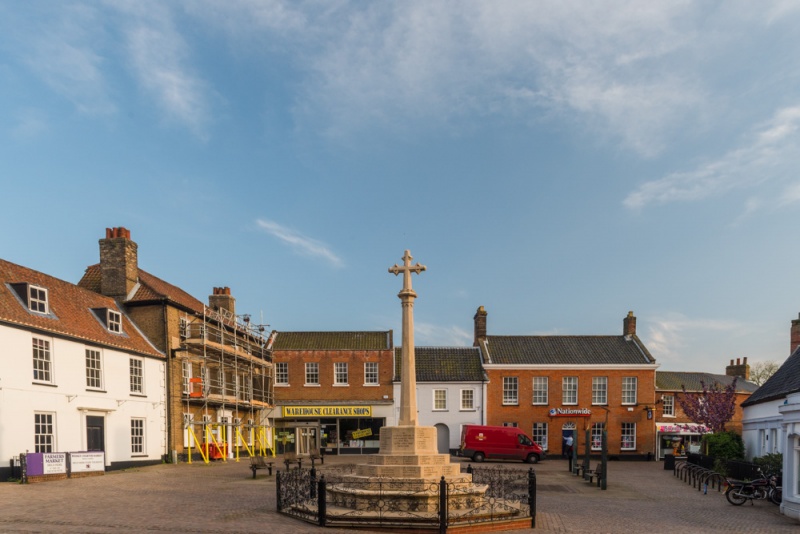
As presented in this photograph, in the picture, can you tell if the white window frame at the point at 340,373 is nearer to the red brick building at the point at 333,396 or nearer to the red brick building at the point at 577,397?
the red brick building at the point at 333,396

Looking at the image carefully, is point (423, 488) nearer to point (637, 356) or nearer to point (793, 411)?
point (793, 411)

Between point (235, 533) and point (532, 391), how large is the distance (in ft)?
103

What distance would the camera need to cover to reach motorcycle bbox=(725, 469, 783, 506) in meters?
18.6

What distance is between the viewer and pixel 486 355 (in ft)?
139

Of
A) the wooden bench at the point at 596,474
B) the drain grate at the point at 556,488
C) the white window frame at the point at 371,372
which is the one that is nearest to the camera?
the drain grate at the point at 556,488

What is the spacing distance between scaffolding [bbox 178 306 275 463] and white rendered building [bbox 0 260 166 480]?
2.16 meters

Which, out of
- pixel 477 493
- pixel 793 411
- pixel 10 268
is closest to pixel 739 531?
pixel 793 411

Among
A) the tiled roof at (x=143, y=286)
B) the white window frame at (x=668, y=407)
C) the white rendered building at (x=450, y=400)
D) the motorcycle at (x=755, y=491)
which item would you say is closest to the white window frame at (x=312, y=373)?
the white rendered building at (x=450, y=400)

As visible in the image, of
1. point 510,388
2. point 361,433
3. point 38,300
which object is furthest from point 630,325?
point 38,300

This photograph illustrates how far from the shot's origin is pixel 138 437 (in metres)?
29.3

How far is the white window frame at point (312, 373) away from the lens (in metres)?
42.8

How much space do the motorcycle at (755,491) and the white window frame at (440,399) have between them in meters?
23.6

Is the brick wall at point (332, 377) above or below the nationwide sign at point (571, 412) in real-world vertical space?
above

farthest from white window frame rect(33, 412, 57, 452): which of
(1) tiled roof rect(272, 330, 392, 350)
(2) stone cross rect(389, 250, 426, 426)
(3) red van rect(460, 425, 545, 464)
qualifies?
(3) red van rect(460, 425, 545, 464)
